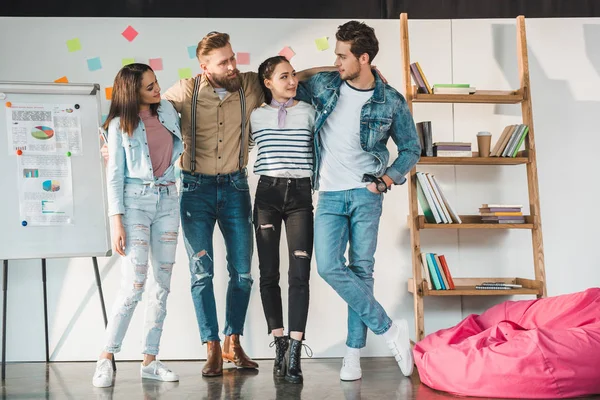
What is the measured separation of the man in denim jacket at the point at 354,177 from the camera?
3.28 m

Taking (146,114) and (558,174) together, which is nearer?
(146,114)

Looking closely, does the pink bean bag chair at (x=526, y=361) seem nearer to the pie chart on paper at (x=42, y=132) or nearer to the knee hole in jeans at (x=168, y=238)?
the knee hole in jeans at (x=168, y=238)

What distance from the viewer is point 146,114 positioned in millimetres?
3270

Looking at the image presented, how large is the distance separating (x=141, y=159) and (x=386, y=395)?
146 centimetres

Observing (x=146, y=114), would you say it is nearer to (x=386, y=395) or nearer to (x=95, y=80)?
(x=95, y=80)

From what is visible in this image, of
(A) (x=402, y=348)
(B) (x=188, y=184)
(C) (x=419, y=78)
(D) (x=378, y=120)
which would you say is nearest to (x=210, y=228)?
(B) (x=188, y=184)

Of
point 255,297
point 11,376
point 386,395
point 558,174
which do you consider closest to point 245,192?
point 255,297

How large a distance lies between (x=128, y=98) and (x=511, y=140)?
6.87 feet

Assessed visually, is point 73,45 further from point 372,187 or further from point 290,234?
point 372,187

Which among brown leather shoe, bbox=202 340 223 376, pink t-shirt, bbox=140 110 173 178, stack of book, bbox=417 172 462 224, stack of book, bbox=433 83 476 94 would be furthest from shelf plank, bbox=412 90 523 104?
brown leather shoe, bbox=202 340 223 376

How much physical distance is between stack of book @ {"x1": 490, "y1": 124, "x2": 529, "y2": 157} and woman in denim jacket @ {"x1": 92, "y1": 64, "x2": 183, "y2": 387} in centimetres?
182

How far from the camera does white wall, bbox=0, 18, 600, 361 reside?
410 centimetres

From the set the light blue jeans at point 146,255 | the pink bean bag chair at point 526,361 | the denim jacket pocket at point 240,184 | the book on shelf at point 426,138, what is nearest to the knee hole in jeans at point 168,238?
the light blue jeans at point 146,255

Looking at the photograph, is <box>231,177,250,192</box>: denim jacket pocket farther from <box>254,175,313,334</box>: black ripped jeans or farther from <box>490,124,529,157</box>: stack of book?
<box>490,124,529,157</box>: stack of book
